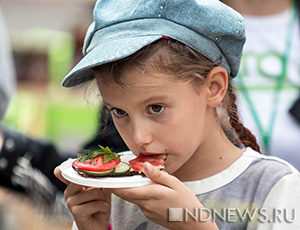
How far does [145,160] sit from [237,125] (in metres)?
0.42

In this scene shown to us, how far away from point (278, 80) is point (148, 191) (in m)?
1.09

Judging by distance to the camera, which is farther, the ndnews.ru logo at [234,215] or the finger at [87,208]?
the finger at [87,208]

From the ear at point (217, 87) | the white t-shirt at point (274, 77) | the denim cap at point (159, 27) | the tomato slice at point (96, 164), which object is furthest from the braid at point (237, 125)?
the tomato slice at point (96, 164)

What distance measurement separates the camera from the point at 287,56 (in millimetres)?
2025

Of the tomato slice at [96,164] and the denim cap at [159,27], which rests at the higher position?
the denim cap at [159,27]

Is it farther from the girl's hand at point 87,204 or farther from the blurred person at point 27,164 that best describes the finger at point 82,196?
the blurred person at point 27,164

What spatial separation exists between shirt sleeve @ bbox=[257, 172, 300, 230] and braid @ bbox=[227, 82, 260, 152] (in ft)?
1.01

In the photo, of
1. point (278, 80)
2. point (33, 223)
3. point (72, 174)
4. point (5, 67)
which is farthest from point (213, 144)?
point (33, 223)

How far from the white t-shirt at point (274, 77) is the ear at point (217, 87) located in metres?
0.60

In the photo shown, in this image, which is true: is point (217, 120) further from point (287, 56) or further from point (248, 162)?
point (287, 56)

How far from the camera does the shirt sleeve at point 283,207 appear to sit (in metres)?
1.22

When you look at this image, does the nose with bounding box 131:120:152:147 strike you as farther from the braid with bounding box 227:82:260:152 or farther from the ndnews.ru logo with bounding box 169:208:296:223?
the braid with bounding box 227:82:260:152

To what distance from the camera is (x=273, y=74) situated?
6.61 ft

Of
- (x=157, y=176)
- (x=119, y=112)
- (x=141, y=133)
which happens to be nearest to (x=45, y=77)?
(x=119, y=112)
